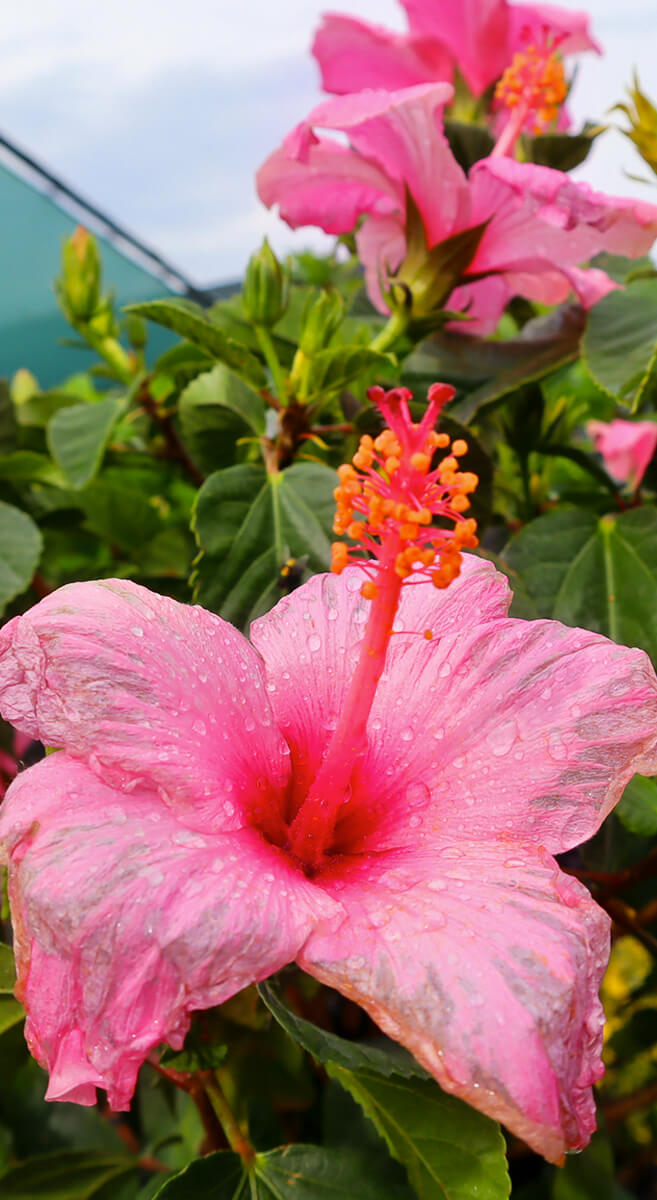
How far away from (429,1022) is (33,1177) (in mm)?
605

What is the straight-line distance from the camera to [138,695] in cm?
42

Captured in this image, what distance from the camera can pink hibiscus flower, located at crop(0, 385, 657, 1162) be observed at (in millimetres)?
349

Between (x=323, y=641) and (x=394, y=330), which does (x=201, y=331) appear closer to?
(x=394, y=330)

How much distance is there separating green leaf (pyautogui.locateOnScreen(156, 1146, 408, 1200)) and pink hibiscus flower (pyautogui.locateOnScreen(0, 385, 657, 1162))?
0.72 feet

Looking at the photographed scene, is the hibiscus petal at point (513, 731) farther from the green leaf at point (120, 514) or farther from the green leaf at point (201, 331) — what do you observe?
the green leaf at point (120, 514)

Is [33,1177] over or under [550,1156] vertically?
under

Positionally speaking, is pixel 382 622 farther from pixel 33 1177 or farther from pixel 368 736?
pixel 33 1177

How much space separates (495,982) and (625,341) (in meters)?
0.59

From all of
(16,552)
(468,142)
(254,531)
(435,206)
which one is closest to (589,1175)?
(254,531)

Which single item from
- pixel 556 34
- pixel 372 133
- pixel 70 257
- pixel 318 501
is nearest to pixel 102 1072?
pixel 318 501

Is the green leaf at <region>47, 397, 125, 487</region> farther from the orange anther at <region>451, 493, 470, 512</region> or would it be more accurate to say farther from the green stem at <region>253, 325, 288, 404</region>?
the orange anther at <region>451, 493, 470, 512</region>

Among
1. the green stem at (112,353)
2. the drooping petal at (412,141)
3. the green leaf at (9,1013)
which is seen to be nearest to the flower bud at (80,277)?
the green stem at (112,353)

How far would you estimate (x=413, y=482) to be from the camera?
0.52 m

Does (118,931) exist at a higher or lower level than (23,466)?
higher
